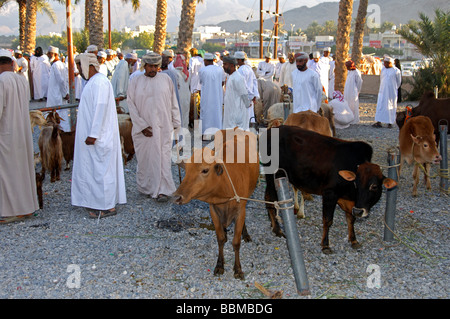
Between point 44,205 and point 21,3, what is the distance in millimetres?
25482

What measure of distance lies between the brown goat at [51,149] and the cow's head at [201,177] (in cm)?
427

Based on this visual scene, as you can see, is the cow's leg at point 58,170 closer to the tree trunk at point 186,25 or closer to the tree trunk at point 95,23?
the tree trunk at point 186,25

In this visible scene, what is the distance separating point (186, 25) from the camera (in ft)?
53.7

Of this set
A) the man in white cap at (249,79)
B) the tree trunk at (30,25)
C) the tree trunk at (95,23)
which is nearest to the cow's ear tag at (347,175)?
the man in white cap at (249,79)

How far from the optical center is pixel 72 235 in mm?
5832

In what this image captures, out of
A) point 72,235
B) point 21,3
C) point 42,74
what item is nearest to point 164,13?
point 42,74

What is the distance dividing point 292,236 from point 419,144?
3.91 meters

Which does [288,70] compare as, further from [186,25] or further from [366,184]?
[366,184]

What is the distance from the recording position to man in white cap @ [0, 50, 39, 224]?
6090mm

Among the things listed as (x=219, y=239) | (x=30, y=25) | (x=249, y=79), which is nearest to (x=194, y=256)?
(x=219, y=239)

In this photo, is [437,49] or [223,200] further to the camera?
[437,49]

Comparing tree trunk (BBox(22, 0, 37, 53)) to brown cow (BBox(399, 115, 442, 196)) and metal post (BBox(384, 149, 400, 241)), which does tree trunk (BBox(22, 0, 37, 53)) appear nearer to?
brown cow (BBox(399, 115, 442, 196))

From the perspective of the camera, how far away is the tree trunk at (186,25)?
16.3m

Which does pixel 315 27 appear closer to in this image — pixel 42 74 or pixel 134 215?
pixel 42 74
